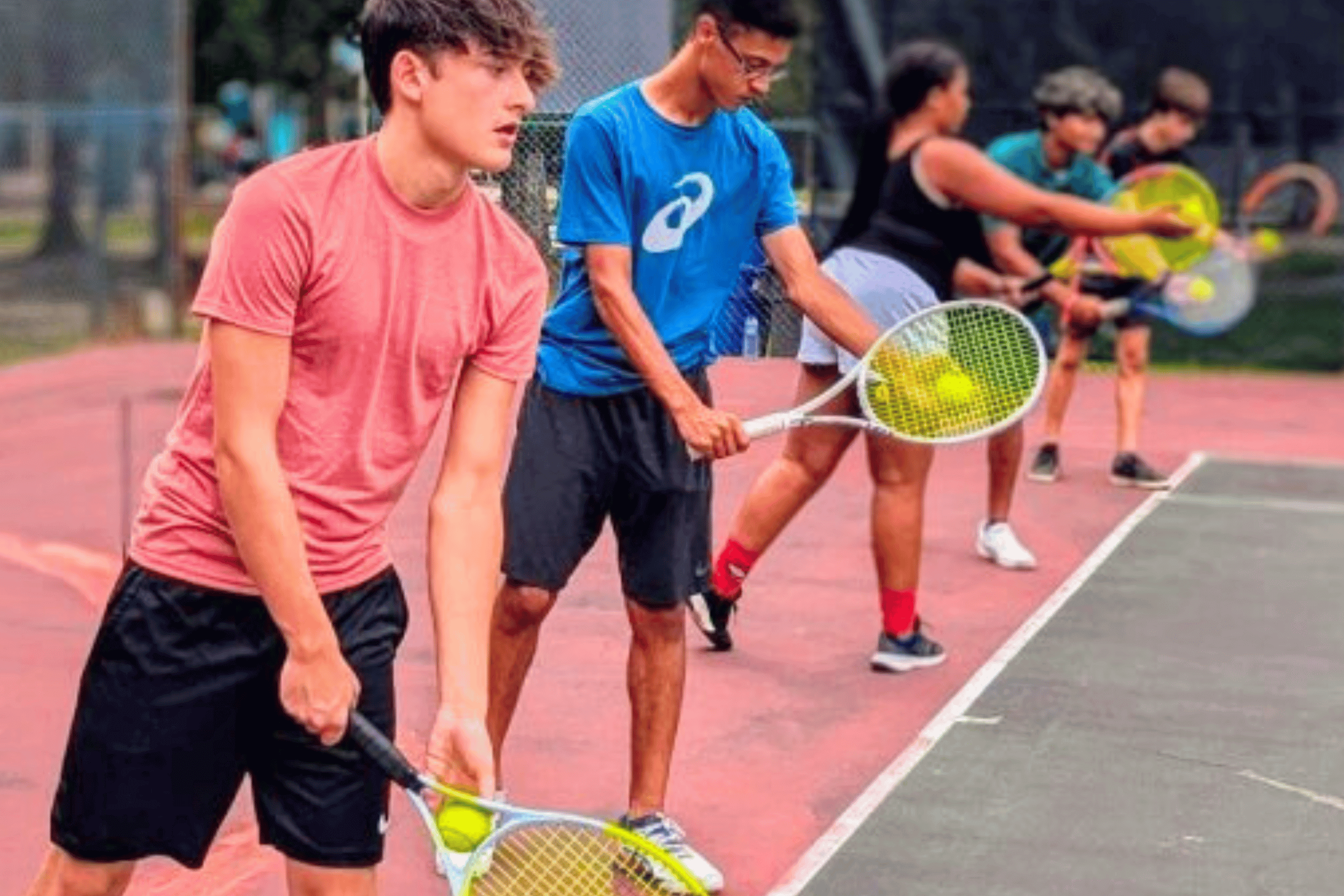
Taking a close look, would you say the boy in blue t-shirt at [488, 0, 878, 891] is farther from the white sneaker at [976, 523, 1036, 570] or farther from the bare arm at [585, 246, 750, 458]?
the white sneaker at [976, 523, 1036, 570]

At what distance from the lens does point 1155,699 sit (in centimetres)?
679

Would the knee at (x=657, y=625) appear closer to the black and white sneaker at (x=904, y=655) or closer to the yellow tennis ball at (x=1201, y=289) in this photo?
the black and white sneaker at (x=904, y=655)

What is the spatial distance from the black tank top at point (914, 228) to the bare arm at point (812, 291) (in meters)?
1.43

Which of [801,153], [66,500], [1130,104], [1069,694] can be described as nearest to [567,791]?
[1069,694]

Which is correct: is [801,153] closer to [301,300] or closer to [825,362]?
[825,362]

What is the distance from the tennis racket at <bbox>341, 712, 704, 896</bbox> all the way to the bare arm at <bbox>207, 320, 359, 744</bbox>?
0.23ft

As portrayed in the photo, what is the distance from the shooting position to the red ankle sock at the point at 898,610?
7043 millimetres

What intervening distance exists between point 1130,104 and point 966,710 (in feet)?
31.5

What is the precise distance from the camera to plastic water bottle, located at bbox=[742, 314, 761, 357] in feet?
20.7

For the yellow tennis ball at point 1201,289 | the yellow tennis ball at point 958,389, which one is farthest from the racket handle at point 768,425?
the yellow tennis ball at point 1201,289

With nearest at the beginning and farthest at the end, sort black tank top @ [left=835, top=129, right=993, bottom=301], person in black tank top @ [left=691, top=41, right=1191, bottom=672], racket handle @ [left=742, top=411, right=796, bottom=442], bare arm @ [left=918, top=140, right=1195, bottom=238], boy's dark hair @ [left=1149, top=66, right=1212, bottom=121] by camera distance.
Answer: racket handle @ [left=742, top=411, right=796, bottom=442]
bare arm @ [left=918, top=140, right=1195, bottom=238]
person in black tank top @ [left=691, top=41, right=1191, bottom=672]
black tank top @ [left=835, top=129, right=993, bottom=301]
boy's dark hair @ [left=1149, top=66, right=1212, bottom=121]

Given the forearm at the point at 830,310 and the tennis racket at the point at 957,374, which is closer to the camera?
the forearm at the point at 830,310

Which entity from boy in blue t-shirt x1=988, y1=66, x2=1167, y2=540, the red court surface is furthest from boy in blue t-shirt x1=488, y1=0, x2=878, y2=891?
boy in blue t-shirt x1=988, y1=66, x2=1167, y2=540

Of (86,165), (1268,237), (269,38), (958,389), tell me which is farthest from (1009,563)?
(269,38)
